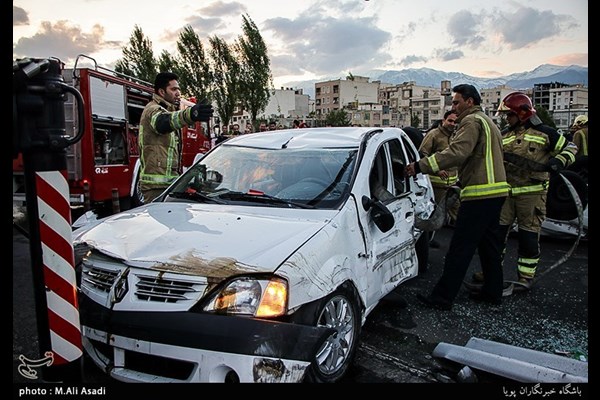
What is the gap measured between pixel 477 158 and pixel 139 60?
3464 cm

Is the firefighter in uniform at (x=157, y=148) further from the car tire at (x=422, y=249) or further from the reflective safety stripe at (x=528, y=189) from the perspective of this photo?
the reflective safety stripe at (x=528, y=189)

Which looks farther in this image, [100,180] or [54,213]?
[100,180]

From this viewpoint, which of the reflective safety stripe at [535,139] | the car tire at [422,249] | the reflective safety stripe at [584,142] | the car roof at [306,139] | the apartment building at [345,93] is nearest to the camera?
the car roof at [306,139]

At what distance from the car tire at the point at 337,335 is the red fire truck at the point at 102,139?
462 centimetres

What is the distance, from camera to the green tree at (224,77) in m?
34.3

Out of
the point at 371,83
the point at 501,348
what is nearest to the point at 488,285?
the point at 501,348

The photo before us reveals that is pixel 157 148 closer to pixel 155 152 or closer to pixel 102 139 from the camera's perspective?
pixel 155 152

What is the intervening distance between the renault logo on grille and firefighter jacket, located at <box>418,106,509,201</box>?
265cm

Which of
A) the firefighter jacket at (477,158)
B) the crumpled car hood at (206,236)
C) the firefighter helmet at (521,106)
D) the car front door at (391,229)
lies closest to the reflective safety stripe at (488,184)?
the firefighter jacket at (477,158)

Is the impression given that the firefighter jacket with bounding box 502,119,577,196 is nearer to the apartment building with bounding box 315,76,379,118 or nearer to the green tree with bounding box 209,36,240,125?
the green tree with bounding box 209,36,240,125

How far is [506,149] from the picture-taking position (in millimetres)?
4754
